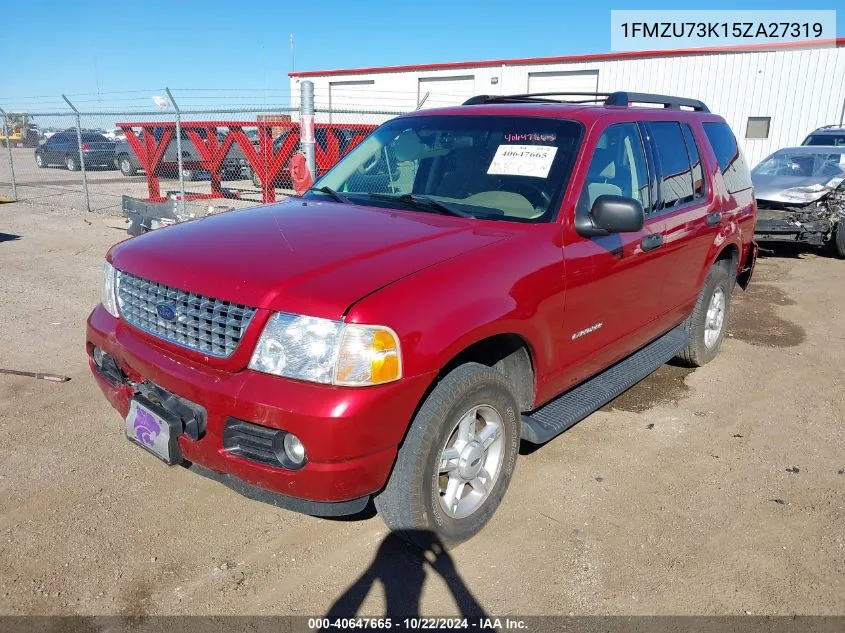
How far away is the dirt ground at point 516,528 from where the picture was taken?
8.82ft

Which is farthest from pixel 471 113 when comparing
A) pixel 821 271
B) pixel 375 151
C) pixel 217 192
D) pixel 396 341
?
pixel 217 192

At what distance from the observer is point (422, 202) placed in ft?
11.7

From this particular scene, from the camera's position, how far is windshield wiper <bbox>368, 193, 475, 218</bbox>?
340 cm

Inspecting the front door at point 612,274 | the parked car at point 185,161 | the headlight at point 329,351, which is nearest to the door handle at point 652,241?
the front door at point 612,274

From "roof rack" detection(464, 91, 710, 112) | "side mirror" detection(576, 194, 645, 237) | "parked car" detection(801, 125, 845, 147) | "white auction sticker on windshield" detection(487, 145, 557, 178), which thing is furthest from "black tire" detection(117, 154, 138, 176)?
"side mirror" detection(576, 194, 645, 237)

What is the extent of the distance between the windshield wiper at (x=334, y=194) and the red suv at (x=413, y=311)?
3 cm

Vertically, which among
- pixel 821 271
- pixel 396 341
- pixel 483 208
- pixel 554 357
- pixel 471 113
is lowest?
pixel 821 271

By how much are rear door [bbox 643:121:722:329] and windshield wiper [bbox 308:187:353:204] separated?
1905 mm

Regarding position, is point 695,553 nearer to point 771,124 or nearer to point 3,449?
point 3,449

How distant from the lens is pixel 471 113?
13.0ft

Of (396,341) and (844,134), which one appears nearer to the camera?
(396,341)

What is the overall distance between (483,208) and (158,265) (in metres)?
1.61

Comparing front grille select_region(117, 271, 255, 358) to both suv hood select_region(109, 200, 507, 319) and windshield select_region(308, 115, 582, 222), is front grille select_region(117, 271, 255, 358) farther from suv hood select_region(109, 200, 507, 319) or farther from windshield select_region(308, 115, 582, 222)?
windshield select_region(308, 115, 582, 222)

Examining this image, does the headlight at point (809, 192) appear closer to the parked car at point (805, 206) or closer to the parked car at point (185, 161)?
the parked car at point (805, 206)
